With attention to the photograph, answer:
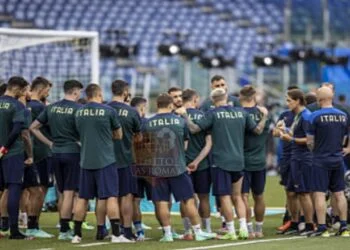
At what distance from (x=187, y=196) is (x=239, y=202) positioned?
2.53ft

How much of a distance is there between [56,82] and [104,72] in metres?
20.9

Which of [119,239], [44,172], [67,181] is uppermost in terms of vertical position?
[44,172]

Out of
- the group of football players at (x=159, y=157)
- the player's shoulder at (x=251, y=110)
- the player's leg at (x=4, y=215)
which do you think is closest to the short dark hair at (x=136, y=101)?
the group of football players at (x=159, y=157)

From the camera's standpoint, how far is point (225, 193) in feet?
47.7

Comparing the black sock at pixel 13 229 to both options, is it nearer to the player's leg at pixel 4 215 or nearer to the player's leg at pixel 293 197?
the player's leg at pixel 4 215

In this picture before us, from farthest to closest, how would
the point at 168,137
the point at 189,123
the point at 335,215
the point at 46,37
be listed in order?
the point at 46,37 → the point at 335,215 → the point at 189,123 → the point at 168,137

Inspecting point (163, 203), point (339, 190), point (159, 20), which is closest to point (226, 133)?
point (163, 203)

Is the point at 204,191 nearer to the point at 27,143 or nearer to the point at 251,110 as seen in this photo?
the point at 251,110

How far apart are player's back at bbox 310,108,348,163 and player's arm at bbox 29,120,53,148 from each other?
11.0ft

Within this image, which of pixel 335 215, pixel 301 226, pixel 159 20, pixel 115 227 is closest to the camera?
pixel 115 227

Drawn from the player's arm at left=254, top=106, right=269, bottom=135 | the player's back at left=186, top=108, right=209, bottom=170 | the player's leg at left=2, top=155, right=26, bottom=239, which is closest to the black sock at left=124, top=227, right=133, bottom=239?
the player's leg at left=2, top=155, right=26, bottom=239

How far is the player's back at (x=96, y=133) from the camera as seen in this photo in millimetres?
13898

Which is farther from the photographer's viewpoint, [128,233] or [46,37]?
[46,37]

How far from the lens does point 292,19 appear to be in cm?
5091
